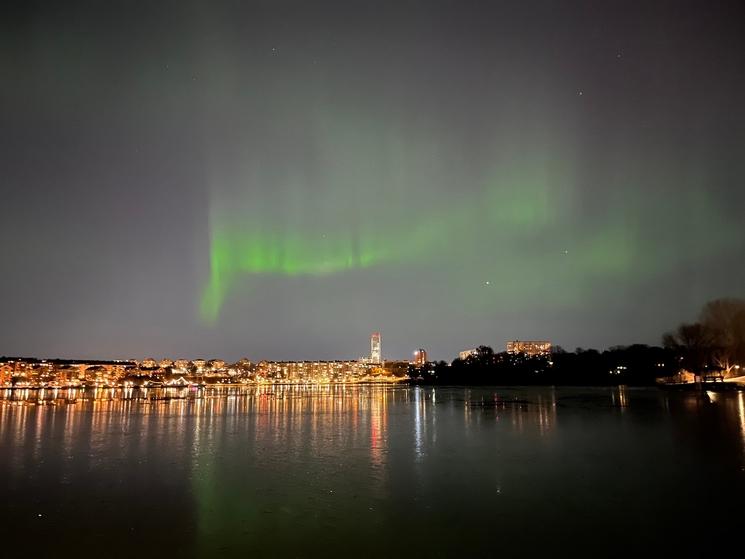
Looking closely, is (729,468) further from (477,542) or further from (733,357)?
(733,357)

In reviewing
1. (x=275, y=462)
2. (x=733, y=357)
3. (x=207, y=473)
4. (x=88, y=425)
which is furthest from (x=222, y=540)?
(x=733, y=357)

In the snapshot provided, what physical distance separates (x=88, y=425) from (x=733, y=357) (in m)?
106

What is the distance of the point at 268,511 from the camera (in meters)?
16.0

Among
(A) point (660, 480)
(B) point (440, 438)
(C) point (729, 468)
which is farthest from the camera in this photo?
(B) point (440, 438)

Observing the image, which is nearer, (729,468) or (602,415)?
(729,468)

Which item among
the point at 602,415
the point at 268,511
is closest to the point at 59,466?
the point at 268,511

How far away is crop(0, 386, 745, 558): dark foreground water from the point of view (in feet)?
43.0

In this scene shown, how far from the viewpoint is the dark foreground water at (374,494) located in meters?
13.1

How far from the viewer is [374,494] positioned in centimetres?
1812

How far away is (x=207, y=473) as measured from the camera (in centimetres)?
2202

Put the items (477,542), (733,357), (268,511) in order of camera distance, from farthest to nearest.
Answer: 1. (733,357)
2. (268,511)
3. (477,542)

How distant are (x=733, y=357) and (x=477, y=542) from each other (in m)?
107

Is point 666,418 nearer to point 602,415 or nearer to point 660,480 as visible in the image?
point 602,415

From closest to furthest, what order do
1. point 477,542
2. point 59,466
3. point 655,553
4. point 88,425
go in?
1. point 655,553
2. point 477,542
3. point 59,466
4. point 88,425
